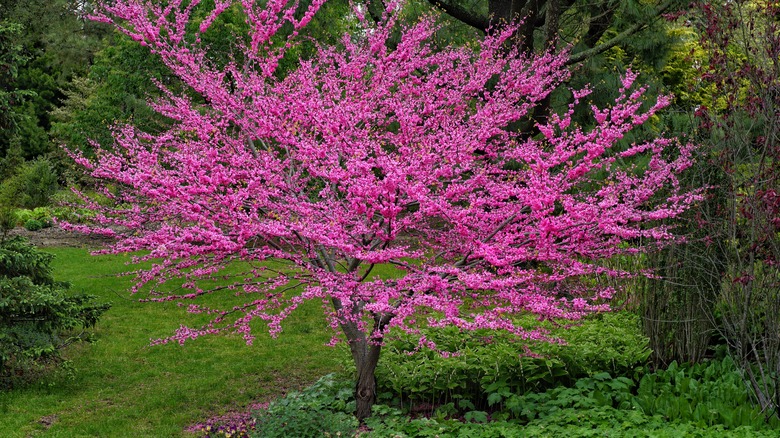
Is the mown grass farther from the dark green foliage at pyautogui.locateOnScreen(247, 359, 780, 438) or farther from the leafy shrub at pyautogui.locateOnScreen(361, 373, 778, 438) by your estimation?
the leafy shrub at pyautogui.locateOnScreen(361, 373, 778, 438)

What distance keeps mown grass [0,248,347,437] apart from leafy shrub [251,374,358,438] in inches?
31.4

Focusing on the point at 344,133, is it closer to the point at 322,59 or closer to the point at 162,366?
the point at 322,59

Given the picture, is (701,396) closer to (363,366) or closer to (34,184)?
(363,366)

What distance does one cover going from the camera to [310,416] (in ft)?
17.8

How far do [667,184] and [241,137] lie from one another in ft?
13.4

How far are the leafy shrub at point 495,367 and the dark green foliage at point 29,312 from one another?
3.16 m

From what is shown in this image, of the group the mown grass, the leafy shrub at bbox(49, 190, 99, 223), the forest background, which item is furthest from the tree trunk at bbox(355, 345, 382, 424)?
the leafy shrub at bbox(49, 190, 99, 223)

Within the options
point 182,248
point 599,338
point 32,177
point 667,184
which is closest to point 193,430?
point 182,248

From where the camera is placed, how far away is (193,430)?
601 cm

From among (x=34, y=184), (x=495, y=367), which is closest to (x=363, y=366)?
(x=495, y=367)

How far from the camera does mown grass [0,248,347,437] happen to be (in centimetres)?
622

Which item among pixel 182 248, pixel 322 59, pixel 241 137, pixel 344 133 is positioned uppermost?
pixel 322 59

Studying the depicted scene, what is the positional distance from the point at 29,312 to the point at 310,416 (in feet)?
10.8

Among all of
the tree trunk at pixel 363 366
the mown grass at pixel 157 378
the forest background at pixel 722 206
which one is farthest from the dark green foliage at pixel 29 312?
the tree trunk at pixel 363 366
